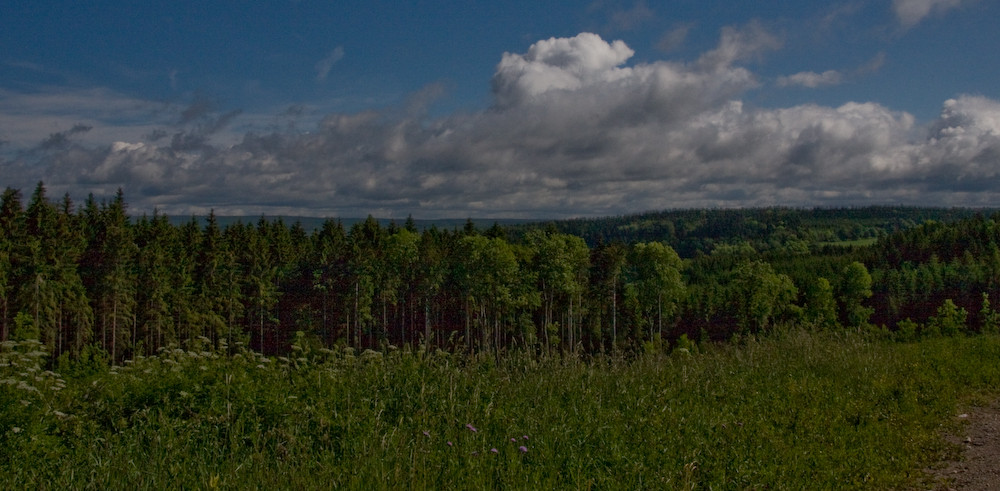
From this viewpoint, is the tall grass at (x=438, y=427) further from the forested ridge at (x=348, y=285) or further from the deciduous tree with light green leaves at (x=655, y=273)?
the deciduous tree with light green leaves at (x=655, y=273)

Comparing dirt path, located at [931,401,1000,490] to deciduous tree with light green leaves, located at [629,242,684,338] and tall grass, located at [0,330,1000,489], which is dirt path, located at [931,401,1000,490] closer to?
tall grass, located at [0,330,1000,489]

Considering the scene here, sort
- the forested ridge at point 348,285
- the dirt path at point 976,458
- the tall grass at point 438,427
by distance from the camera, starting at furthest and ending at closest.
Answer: the forested ridge at point 348,285
the dirt path at point 976,458
the tall grass at point 438,427

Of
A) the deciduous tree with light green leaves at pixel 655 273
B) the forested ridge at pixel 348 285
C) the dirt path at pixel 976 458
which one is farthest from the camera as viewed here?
the deciduous tree with light green leaves at pixel 655 273

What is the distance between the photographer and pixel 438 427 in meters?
6.38

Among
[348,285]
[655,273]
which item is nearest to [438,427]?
[348,285]

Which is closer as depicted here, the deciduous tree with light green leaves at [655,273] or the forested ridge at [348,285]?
the forested ridge at [348,285]

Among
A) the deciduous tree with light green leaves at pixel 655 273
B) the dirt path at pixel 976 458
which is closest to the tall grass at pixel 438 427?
the dirt path at pixel 976 458

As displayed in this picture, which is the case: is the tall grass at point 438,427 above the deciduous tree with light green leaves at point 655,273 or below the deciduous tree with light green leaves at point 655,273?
above

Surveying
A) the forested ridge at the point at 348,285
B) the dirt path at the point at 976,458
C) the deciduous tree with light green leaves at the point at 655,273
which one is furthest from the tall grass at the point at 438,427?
the deciduous tree with light green leaves at the point at 655,273

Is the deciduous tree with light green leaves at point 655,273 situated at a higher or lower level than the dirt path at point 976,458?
lower

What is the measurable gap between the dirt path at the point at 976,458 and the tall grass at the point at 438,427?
26 cm

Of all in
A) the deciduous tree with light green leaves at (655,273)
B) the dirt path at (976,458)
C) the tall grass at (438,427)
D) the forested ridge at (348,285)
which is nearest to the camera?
the tall grass at (438,427)

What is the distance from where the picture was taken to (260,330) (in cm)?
6738

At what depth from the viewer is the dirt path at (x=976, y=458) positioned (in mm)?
6828
